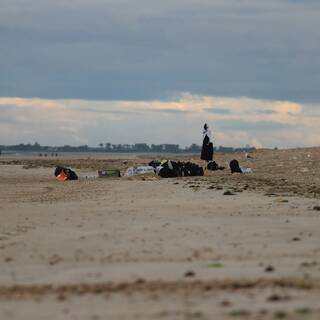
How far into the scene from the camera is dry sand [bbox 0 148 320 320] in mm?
7387

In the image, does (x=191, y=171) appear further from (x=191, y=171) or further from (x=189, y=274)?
(x=189, y=274)

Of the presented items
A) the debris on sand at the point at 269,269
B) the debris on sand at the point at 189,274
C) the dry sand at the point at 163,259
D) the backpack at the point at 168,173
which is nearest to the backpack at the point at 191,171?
the backpack at the point at 168,173

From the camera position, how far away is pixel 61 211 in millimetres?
16859

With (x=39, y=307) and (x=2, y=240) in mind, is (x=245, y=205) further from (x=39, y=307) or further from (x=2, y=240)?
(x=39, y=307)

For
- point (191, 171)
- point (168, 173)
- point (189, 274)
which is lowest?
point (189, 274)

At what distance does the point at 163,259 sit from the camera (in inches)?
401

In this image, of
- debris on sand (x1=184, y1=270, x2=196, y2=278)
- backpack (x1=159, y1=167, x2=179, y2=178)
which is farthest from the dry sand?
backpack (x1=159, y1=167, x2=179, y2=178)

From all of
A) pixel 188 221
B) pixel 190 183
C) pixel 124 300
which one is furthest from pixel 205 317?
pixel 190 183

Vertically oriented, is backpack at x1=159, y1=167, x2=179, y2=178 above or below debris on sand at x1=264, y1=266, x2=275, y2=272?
above

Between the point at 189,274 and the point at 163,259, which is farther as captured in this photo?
the point at 163,259

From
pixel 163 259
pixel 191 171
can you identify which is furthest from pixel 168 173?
pixel 163 259

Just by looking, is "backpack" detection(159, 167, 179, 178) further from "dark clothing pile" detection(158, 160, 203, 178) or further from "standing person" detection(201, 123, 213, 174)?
"standing person" detection(201, 123, 213, 174)

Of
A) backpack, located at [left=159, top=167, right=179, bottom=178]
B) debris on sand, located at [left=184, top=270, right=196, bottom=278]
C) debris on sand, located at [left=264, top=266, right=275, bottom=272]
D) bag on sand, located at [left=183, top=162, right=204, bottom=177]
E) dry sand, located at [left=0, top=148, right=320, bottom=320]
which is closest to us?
dry sand, located at [left=0, top=148, right=320, bottom=320]

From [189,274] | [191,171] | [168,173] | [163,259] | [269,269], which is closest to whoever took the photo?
[189,274]
